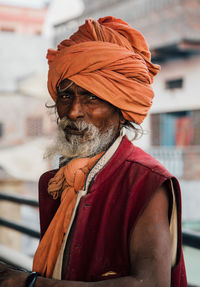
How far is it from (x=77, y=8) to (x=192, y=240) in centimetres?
2106

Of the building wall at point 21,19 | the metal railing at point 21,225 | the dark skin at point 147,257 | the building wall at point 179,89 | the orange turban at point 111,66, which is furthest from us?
the building wall at point 21,19

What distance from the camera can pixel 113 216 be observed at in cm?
111

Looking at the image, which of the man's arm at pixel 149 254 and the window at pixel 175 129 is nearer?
the man's arm at pixel 149 254

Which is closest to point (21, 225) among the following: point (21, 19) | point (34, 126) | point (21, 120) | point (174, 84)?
point (174, 84)

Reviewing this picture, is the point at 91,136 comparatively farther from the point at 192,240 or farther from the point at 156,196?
the point at 192,240

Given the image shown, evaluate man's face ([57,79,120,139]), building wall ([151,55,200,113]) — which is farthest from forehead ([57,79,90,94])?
building wall ([151,55,200,113])

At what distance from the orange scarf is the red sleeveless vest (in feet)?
0.21

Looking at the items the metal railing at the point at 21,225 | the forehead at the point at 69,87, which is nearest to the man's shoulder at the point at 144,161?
the forehead at the point at 69,87

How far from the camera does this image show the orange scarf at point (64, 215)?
1201 mm

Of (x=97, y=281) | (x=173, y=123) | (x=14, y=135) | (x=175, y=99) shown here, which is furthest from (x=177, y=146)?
(x=97, y=281)

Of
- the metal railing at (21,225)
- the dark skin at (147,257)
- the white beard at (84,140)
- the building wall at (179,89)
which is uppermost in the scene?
the building wall at (179,89)

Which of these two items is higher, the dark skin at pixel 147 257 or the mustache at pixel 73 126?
the mustache at pixel 73 126

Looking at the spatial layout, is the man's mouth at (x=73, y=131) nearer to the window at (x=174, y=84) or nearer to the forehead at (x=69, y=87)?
the forehead at (x=69, y=87)

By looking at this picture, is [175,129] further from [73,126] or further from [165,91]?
[73,126]
